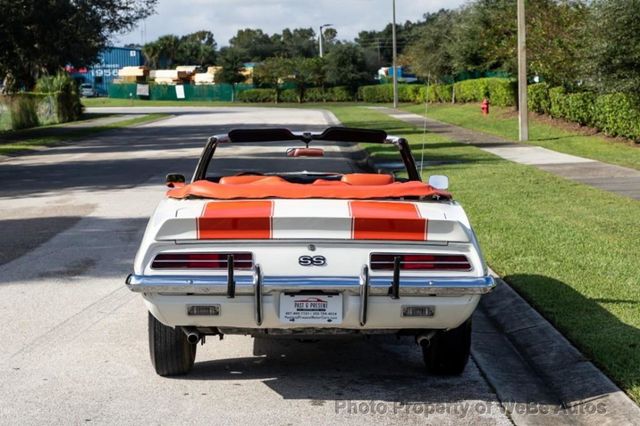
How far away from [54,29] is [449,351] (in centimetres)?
3374

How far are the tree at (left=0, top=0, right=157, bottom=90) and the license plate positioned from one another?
3177cm

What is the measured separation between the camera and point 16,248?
12.1 m

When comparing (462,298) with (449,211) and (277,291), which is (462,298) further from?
(277,291)

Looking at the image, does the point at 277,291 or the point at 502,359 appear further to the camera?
the point at 502,359

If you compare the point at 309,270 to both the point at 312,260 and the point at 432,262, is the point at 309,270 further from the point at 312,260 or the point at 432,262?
the point at 432,262

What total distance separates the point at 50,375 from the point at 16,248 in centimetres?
570

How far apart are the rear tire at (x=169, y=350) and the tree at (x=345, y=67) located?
87.9 m

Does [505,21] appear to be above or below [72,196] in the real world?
above

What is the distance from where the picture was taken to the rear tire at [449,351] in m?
6.39

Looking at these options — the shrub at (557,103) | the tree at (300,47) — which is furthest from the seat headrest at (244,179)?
the tree at (300,47)

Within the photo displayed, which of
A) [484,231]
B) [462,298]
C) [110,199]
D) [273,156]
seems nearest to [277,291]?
[462,298]

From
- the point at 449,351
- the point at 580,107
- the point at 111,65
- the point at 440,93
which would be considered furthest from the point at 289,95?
the point at 449,351

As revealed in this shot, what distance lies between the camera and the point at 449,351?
21.3ft

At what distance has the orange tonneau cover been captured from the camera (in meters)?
6.39
